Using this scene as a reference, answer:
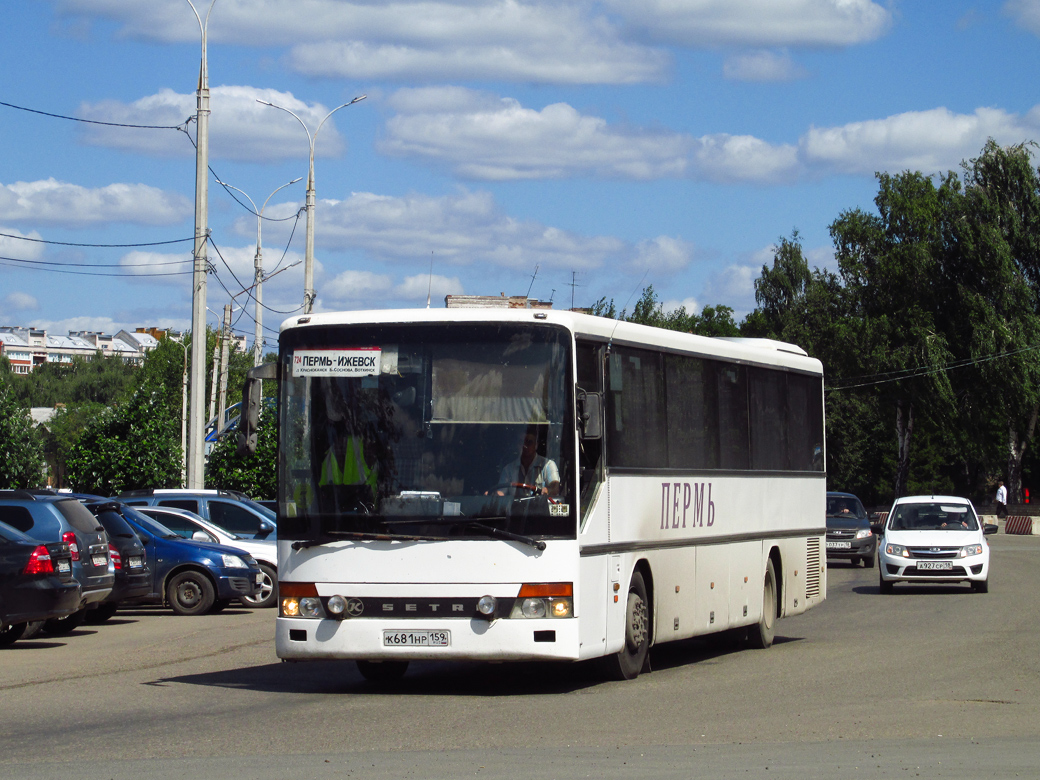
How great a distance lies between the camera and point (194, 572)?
21297mm

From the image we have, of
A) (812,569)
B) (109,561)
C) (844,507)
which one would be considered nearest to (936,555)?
(812,569)

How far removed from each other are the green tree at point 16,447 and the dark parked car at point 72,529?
37.2 metres

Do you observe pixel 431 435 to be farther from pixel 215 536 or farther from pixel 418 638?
pixel 215 536

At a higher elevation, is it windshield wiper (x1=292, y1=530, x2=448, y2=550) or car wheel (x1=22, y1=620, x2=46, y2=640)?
windshield wiper (x1=292, y1=530, x2=448, y2=550)

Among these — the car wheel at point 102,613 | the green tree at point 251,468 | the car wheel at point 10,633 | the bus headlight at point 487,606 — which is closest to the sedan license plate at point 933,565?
the car wheel at point 102,613

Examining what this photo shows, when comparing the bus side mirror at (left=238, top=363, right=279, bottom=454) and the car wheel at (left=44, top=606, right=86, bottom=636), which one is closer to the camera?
the bus side mirror at (left=238, top=363, right=279, bottom=454)

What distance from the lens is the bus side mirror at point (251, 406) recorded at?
11.2m

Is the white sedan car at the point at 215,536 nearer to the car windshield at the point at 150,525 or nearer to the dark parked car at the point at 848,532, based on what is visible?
the car windshield at the point at 150,525

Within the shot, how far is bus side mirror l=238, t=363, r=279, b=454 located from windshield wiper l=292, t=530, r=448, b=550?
83cm

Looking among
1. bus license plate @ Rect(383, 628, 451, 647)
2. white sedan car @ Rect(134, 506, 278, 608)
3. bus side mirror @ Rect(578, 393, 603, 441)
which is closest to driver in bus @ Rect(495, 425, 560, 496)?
bus side mirror @ Rect(578, 393, 603, 441)

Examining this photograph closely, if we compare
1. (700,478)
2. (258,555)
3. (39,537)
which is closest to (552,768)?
(700,478)

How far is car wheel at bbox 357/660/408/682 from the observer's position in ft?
40.9

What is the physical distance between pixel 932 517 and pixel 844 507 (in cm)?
828

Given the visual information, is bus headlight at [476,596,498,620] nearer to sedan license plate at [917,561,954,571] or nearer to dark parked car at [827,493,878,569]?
sedan license plate at [917,561,954,571]
